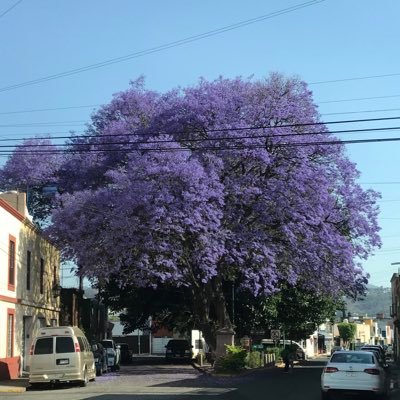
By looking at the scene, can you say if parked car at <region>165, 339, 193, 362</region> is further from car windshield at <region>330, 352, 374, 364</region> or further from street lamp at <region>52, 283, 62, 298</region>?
car windshield at <region>330, 352, 374, 364</region>

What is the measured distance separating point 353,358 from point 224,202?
1330 centimetres

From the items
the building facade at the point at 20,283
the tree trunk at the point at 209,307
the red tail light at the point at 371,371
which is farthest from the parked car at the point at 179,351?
the red tail light at the point at 371,371

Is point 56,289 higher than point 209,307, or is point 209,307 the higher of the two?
point 56,289

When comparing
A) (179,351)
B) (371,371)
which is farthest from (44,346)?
(179,351)

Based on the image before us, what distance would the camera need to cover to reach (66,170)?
123 feet

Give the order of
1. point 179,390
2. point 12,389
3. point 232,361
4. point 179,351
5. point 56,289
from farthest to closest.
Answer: point 179,351 → point 56,289 → point 232,361 → point 12,389 → point 179,390

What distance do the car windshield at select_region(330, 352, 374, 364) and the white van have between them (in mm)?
9624

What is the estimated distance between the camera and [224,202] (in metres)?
30.3

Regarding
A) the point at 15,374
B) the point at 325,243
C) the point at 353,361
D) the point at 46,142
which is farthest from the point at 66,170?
the point at 353,361

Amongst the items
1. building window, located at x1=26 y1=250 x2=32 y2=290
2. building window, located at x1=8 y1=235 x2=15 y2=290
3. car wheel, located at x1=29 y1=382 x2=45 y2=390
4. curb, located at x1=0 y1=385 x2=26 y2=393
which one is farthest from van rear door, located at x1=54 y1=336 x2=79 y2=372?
building window, located at x1=26 y1=250 x2=32 y2=290

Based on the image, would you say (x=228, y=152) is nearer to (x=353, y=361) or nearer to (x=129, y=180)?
(x=129, y=180)

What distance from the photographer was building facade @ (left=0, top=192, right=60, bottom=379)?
26.9 meters

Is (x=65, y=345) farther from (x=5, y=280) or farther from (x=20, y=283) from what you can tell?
(x=20, y=283)

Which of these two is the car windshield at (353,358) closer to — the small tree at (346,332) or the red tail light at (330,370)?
the red tail light at (330,370)
